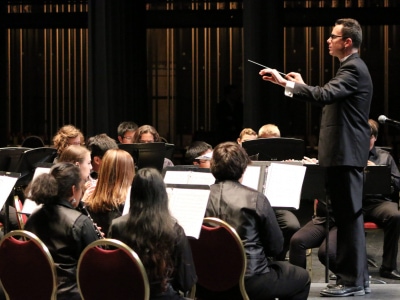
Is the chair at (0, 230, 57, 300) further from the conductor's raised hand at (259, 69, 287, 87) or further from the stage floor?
the stage floor

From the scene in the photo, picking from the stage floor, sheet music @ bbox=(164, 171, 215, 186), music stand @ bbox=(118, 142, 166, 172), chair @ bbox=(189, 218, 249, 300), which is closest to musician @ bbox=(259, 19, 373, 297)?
the stage floor

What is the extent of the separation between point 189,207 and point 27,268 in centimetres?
83

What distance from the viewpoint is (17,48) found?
13.3m

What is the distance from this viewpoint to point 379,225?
22.9 feet

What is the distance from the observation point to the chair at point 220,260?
174 inches

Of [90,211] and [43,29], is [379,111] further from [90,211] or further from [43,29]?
[90,211]

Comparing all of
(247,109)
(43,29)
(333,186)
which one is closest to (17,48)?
(43,29)

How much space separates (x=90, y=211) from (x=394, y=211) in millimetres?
2847

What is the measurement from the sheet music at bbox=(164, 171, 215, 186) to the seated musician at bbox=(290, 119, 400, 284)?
3.98 feet

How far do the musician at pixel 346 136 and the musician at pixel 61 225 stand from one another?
1.54 m

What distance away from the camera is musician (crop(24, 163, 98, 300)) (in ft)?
13.9

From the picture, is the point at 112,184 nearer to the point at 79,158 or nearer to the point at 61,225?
the point at 79,158

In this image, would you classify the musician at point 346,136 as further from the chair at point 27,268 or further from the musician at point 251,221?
the chair at point 27,268

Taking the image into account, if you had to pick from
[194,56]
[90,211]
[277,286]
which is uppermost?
[194,56]
